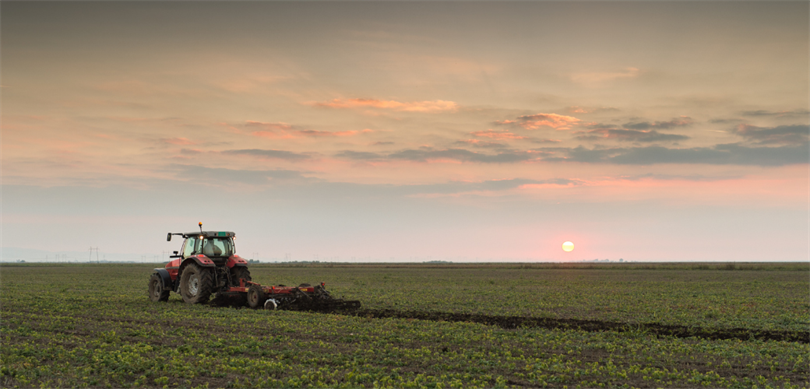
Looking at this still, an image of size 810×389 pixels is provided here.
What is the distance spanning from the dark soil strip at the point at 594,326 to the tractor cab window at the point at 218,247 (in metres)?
7.33

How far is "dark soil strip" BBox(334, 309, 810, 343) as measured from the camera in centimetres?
1972

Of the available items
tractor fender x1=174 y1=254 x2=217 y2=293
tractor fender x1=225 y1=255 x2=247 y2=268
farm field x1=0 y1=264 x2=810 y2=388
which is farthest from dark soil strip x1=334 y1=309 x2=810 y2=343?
tractor fender x1=174 y1=254 x2=217 y2=293

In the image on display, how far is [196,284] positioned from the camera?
2820cm

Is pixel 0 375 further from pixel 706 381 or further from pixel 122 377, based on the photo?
pixel 706 381

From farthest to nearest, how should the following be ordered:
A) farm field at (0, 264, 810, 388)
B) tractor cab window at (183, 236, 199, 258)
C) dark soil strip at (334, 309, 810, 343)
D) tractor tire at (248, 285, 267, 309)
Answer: tractor cab window at (183, 236, 199, 258), tractor tire at (248, 285, 267, 309), dark soil strip at (334, 309, 810, 343), farm field at (0, 264, 810, 388)

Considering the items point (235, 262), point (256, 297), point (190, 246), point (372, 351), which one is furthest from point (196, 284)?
point (372, 351)

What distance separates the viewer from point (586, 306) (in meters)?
29.2

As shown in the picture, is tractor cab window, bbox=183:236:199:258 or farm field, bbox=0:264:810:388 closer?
farm field, bbox=0:264:810:388

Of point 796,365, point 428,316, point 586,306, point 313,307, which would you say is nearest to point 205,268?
point 313,307

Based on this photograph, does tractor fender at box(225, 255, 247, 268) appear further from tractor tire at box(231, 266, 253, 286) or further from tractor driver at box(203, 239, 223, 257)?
tractor driver at box(203, 239, 223, 257)

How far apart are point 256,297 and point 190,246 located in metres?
5.32

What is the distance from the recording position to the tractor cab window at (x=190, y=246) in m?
28.7

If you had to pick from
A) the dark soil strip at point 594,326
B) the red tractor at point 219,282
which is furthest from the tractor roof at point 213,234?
the dark soil strip at point 594,326

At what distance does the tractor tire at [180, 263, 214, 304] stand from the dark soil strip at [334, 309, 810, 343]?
6422 mm
